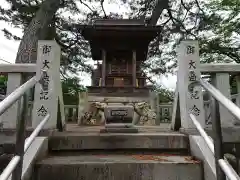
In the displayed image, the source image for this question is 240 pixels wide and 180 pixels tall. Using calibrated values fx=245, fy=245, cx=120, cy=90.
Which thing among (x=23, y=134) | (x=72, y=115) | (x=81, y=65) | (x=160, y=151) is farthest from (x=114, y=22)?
(x=23, y=134)

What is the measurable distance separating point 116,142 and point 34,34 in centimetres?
582

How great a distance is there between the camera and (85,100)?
10102 millimetres

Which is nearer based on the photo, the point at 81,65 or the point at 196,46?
the point at 196,46

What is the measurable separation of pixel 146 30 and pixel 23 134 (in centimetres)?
972

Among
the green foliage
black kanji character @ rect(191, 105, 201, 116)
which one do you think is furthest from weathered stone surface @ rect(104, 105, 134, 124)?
the green foliage

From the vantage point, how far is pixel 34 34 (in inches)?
306

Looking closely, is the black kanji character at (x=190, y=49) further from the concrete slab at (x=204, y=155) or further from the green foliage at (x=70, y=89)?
the green foliage at (x=70, y=89)

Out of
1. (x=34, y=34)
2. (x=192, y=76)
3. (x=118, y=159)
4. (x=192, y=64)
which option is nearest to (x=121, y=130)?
(x=118, y=159)

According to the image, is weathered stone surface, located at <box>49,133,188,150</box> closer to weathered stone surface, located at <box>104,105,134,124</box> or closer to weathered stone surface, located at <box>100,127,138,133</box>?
weathered stone surface, located at <box>100,127,138,133</box>

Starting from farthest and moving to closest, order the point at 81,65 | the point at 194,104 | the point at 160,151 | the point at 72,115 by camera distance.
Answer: the point at 81,65 < the point at 72,115 < the point at 194,104 < the point at 160,151

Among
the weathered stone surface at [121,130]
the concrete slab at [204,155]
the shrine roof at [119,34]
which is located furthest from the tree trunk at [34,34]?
the concrete slab at [204,155]

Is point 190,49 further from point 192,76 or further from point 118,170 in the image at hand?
point 118,170

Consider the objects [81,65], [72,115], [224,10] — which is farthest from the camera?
[81,65]

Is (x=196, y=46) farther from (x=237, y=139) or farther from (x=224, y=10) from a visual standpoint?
(x=224, y=10)
